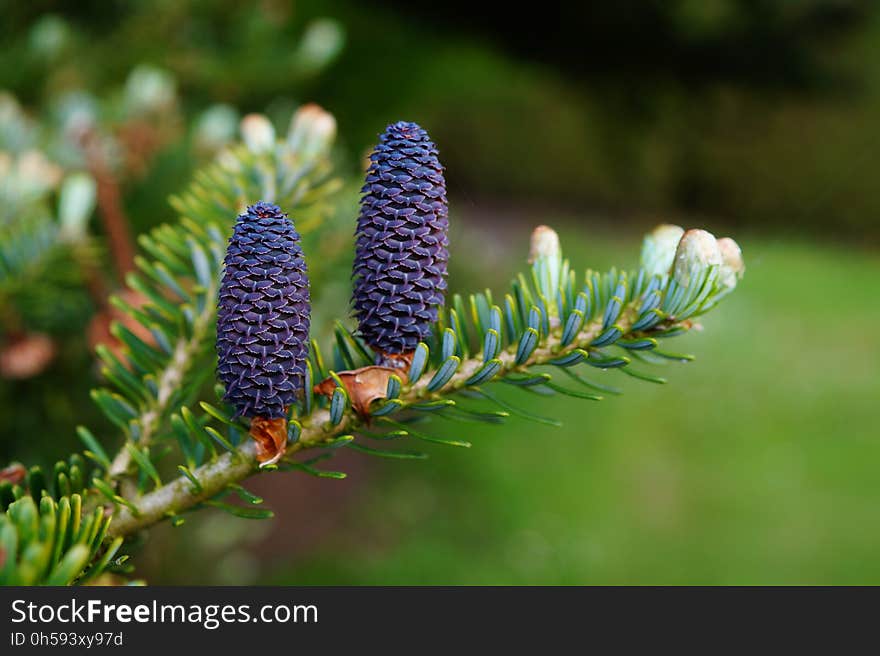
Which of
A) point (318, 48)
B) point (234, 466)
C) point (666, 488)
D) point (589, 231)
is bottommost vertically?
point (666, 488)

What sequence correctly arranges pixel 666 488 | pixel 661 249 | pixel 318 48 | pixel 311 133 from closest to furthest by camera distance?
pixel 661 249 → pixel 311 133 → pixel 318 48 → pixel 666 488

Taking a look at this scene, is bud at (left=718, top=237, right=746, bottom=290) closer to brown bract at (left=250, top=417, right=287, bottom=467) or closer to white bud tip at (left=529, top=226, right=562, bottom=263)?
white bud tip at (left=529, top=226, right=562, bottom=263)

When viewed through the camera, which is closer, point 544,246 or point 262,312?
point 262,312

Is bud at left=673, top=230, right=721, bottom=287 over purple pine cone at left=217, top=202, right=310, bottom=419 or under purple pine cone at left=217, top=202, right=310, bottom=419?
over

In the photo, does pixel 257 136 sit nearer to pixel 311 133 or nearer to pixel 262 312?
pixel 311 133

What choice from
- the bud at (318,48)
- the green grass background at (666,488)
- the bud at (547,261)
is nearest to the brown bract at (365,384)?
the bud at (547,261)

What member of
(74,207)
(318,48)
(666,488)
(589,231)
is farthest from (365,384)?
(589,231)

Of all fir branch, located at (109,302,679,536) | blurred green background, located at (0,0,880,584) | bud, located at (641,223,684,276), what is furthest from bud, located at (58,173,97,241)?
bud, located at (641,223,684,276)
